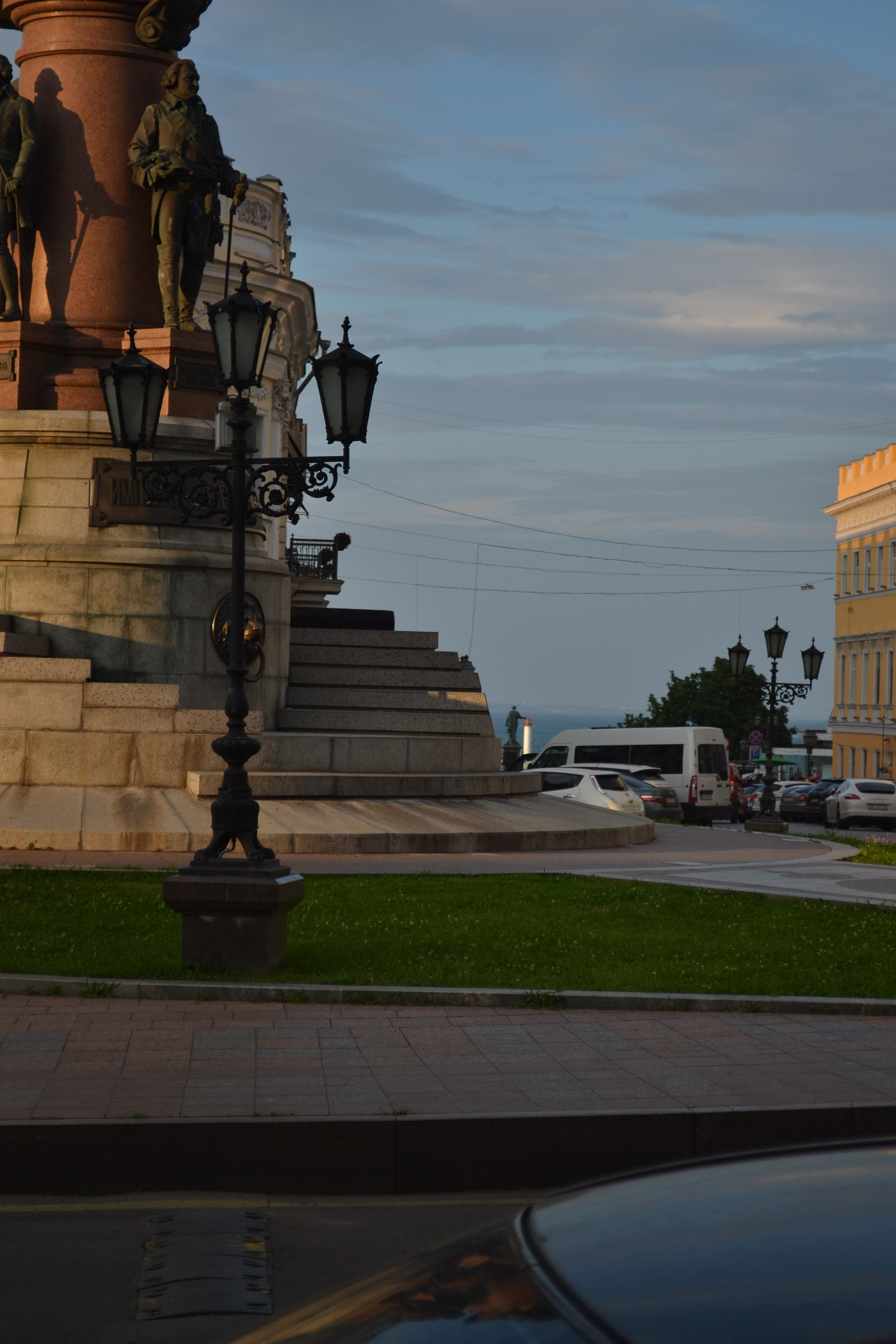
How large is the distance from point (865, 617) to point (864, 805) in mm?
40296

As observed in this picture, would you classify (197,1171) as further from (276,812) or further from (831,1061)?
(276,812)

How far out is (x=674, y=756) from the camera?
41688 mm

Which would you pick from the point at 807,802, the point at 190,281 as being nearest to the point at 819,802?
the point at 807,802

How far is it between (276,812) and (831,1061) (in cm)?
1013

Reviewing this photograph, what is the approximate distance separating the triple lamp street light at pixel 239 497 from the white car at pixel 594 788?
684 inches

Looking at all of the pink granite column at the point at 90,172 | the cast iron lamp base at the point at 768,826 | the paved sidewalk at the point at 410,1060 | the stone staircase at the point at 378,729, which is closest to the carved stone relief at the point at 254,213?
the cast iron lamp base at the point at 768,826

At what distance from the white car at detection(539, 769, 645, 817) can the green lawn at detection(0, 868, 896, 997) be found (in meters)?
14.9

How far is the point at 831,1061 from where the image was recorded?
7.85 meters

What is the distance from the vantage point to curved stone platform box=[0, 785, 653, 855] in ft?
52.2

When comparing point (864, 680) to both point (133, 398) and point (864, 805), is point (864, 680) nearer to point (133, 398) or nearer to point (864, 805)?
point (864, 805)

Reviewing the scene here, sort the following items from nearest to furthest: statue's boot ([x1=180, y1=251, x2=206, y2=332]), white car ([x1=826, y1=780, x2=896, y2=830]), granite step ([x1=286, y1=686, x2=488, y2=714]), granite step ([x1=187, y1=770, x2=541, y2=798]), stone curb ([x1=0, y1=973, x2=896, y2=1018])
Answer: stone curb ([x1=0, y1=973, x2=896, y2=1018]), granite step ([x1=187, y1=770, x2=541, y2=798]), statue's boot ([x1=180, y1=251, x2=206, y2=332]), granite step ([x1=286, y1=686, x2=488, y2=714]), white car ([x1=826, y1=780, x2=896, y2=830])

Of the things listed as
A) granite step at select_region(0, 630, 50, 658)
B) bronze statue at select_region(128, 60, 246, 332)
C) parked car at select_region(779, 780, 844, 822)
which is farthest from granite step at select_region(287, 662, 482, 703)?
parked car at select_region(779, 780, 844, 822)

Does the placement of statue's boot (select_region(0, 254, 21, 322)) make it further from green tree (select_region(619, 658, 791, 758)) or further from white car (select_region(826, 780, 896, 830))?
green tree (select_region(619, 658, 791, 758))

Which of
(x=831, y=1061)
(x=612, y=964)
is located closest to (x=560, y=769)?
(x=612, y=964)
